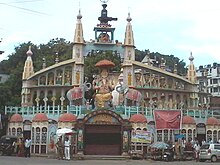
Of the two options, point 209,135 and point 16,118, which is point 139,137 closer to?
point 209,135

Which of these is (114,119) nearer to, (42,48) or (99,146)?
(99,146)

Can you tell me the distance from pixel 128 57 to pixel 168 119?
27.6 feet

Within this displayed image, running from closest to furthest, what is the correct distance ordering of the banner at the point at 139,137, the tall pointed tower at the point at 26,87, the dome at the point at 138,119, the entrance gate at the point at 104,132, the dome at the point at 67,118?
1. the banner at the point at 139,137
2. the entrance gate at the point at 104,132
3. the dome at the point at 67,118
4. the dome at the point at 138,119
5. the tall pointed tower at the point at 26,87

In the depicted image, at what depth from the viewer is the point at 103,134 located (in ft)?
121

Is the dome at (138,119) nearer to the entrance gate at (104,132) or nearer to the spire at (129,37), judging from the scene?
the entrance gate at (104,132)

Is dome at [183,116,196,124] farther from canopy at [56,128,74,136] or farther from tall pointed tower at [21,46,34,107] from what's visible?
tall pointed tower at [21,46,34,107]

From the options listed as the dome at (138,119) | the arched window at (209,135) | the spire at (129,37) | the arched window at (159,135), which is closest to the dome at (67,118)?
the dome at (138,119)

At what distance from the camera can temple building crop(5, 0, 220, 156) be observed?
36750mm

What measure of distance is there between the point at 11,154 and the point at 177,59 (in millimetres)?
75166

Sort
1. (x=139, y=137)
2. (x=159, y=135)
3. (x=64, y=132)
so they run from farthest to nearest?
(x=159, y=135) < (x=139, y=137) < (x=64, y=132)

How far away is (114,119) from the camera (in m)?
36.7

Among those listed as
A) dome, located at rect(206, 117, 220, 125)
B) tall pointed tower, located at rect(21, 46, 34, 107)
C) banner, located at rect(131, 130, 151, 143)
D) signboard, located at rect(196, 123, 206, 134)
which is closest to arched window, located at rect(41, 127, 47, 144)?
tall pointed tower, located at rect(21, 46, 34, 107)

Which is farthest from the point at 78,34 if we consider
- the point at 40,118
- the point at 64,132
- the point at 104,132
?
the point at 64,132

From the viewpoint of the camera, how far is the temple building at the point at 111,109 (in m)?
36.8
